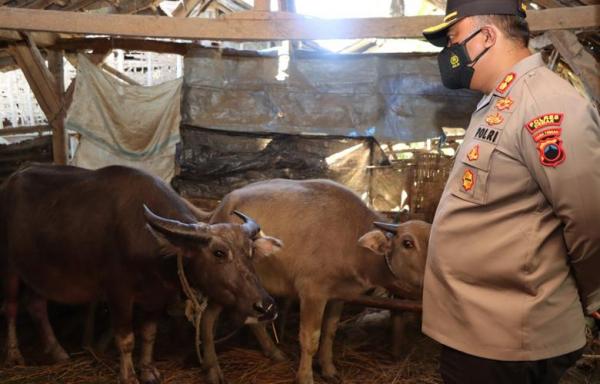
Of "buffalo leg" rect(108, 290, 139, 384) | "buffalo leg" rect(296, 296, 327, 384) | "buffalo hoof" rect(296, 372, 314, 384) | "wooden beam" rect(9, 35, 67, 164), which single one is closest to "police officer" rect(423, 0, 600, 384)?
"buffalo leg" rect(296, 296, 327, 384)

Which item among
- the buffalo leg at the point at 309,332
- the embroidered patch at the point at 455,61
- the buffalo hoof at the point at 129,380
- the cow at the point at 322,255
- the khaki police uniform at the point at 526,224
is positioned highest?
the embroidered patch at the point at 455,61

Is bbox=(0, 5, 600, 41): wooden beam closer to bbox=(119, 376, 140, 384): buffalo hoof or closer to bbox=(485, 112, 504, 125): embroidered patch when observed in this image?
bbox=(119, 376, 140, 384): buffalo hoof

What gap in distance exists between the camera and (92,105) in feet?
27.5

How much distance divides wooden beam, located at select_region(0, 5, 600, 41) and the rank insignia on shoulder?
4.66 m

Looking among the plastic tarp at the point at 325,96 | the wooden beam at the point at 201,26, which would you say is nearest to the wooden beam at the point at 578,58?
the wooden beam at the point at 201,26

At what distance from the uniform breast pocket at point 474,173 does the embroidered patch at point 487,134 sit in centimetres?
2

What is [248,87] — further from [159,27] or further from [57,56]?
[57,56]

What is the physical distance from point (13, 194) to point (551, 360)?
5795 mm

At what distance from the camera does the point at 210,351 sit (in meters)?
5.30

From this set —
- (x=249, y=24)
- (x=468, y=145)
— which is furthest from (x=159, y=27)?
(x=468, y=145)

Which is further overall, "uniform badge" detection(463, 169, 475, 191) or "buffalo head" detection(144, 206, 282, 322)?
"buffalo head" detection(144, 206, 282, 322)

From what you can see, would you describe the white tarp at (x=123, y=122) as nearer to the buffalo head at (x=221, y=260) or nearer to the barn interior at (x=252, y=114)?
the barn interior at (x=252, y=114)

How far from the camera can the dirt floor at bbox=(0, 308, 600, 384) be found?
17.3 ft

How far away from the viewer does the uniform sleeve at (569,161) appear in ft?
5.81
